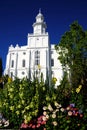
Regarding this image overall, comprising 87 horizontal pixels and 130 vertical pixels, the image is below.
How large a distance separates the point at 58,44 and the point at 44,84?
16122 mm

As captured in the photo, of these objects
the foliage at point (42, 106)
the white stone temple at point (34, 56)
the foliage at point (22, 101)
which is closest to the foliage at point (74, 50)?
the foliage at point (42, 106)

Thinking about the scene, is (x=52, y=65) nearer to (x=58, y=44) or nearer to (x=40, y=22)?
(x=40, y=22)

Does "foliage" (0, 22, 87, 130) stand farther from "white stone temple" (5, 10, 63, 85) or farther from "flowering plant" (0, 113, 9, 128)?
"white stone temple" (5, 10, 63, 85)

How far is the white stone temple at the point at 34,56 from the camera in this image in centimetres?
5128

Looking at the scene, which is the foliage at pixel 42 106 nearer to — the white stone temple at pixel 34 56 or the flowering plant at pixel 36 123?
the flowering plant at pixel 36 123

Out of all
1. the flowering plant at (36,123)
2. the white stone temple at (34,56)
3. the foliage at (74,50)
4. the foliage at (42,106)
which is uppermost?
the white stone temple at (34,56)

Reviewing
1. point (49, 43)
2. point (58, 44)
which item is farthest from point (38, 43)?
point (58, 44)

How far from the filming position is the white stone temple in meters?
51.3

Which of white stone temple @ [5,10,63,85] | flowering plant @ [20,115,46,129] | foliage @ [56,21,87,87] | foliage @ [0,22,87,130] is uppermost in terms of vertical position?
white stone temple @ [5,10,63,85]

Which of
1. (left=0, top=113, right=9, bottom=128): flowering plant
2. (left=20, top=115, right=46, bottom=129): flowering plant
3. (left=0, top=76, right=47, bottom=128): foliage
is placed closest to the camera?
(left=20, top=115, right=46, bottom=129): flowering plant

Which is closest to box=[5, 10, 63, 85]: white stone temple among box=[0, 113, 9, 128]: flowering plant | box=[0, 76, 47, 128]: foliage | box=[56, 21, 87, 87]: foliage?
box=[56, 21, 87, 87]: foliage

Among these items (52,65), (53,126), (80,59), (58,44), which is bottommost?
(53,126)

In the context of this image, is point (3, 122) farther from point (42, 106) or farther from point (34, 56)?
point (34, 56)

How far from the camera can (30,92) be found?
6070 millimetres
